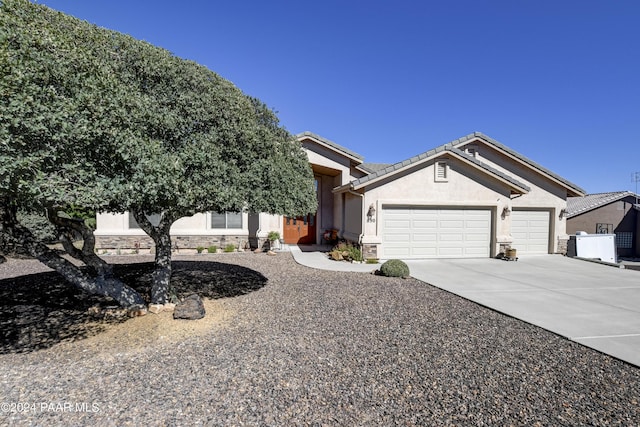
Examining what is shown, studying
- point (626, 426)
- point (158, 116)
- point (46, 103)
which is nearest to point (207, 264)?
point (158, 116)

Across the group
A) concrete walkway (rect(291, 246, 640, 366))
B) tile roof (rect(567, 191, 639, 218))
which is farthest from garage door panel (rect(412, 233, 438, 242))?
tile roof (rect(567, 191, 639, 218))

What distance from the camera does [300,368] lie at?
13.8 feet

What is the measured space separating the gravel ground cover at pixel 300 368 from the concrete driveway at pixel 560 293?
64 cm

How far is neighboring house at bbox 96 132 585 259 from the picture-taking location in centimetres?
1292

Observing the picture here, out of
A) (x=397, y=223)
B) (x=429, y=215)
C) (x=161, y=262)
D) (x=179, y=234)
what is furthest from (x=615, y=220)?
(x=161, y=262)

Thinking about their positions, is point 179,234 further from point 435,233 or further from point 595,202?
point 595,202

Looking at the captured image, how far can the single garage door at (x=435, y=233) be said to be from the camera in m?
13.1

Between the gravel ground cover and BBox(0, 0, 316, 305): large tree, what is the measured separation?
1493mm

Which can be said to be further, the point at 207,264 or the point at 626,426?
the point at 207,264

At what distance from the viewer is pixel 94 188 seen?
4051 millimetres

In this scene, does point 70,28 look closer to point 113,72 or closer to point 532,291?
point 113,72

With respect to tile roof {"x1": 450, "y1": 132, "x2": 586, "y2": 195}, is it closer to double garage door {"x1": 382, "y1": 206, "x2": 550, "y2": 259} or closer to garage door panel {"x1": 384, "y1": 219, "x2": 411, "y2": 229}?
double garage door {"x1": 382, "y1": 206, "x2": 550, "y2": 259}

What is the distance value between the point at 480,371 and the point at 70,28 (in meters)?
7.68

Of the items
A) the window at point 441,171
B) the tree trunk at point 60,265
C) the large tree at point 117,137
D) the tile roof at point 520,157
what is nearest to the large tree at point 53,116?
the large tree at point 117,137
